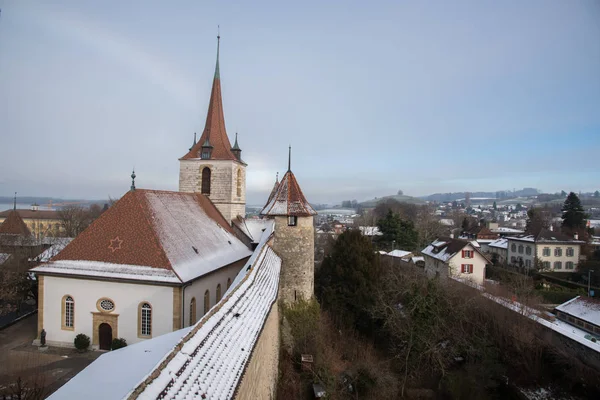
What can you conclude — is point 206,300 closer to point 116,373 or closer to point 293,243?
point 293,243

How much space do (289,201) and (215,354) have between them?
9.65m

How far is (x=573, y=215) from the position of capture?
4016cm

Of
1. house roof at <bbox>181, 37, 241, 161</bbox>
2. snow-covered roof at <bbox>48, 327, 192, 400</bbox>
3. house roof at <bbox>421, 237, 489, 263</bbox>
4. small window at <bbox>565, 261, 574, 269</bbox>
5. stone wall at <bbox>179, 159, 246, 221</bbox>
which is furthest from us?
small window at <bbox>565, 261, 574, 269</bbox>

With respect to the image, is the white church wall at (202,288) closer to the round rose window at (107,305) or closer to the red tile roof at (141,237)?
the red tile roof at (141,237)

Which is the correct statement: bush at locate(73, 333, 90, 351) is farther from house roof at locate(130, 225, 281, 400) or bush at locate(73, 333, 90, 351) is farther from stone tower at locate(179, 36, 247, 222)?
stone tower at locate(179, 36, 247, 222)

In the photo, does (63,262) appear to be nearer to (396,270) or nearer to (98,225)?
(98,225)

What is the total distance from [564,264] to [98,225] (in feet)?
131

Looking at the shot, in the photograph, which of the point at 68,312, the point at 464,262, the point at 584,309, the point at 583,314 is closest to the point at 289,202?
the point at 68,312

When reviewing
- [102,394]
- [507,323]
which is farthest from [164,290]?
[507,323]

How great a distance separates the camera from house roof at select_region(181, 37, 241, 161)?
82.8 feet

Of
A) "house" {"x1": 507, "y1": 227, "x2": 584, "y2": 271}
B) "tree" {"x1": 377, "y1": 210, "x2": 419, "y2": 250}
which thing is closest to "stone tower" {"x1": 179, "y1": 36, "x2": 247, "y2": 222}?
"tree" {"x1": 377, "y1": 210, "x2": 419, "y2": 250}

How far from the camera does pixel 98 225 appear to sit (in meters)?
14.7

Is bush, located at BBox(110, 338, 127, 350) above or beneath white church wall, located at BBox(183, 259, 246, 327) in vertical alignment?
beneath

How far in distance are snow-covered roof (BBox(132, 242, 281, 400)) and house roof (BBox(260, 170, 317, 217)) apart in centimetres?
590
